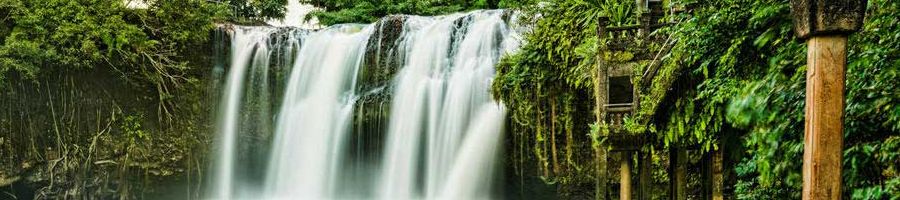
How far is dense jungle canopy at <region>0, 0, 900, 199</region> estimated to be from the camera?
122 inches

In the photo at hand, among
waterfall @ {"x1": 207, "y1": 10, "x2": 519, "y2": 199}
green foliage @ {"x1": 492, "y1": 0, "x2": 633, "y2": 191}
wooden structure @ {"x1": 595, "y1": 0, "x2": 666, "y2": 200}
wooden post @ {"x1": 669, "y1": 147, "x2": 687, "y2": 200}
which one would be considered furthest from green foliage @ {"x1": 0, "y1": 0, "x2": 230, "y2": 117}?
wooden post @ {"x1": 669, "y1": 147, "x2": 687, "y2": 200}

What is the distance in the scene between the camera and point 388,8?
1931 cm

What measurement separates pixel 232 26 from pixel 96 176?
458 cm

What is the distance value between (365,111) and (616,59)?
27.6ft

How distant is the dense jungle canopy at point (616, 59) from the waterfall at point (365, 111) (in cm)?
86

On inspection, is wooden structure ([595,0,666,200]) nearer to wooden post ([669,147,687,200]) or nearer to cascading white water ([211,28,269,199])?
wooden post ([669,147,687,200])

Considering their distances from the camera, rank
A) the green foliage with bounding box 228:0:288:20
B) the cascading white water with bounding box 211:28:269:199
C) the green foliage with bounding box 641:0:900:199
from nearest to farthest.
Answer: the green foliage with bounding box 641:0:900:199 → the cascading white water with bounding box 211:28:269:199 → the green foliage with bounding box 228:0:288:20

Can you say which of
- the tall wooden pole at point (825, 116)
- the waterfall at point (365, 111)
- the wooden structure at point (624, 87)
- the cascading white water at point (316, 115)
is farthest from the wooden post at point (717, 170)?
the cascading white water at point (316, 115)

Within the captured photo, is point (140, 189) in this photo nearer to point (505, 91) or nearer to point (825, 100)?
point (505, 91)

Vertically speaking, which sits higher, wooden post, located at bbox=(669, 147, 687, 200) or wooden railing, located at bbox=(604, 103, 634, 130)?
wooden railing, located at bbox=(604, 103, 634, 130)

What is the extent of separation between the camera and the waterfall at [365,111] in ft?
41.1

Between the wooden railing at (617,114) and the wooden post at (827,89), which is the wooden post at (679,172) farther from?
the wooden post at (827,89)

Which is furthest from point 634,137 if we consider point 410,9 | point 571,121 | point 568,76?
point 410,9

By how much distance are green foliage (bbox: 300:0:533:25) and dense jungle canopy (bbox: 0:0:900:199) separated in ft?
0.14
